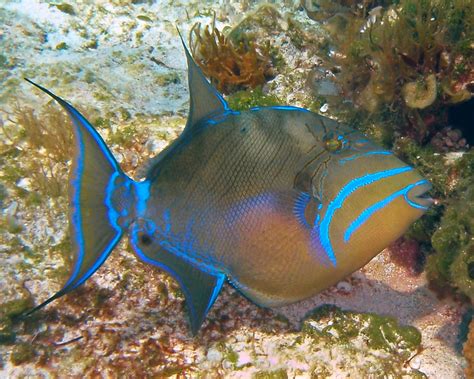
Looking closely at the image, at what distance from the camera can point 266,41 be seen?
15.9 feet

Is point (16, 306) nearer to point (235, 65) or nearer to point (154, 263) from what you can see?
point (154, 263)

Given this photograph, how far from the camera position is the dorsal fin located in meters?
1.85

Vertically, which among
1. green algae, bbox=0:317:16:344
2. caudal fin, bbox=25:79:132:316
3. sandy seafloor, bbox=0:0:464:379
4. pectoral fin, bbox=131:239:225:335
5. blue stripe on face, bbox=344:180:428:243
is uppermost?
blue stripe on face, bbox=344:180:428:243

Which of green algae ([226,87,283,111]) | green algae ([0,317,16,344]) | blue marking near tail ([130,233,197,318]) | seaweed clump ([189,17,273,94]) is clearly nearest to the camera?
→ blue marking near tail ([130,233,197,318])

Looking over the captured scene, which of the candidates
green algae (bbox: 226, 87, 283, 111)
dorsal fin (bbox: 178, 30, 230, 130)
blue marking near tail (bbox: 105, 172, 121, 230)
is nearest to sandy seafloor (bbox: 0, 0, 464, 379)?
green algae (bbox: 226, 87, 283, 111)

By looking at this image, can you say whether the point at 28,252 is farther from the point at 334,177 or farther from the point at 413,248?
the point at 413,248

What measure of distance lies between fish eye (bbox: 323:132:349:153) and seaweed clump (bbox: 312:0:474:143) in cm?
172

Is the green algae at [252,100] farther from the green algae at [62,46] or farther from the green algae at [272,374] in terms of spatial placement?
the green algae at [62,46]

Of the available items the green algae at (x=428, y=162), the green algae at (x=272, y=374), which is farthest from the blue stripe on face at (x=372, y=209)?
the green algae at (x=428, y=162)

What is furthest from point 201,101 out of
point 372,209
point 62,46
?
point 62,46

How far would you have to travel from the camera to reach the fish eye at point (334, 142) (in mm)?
1777

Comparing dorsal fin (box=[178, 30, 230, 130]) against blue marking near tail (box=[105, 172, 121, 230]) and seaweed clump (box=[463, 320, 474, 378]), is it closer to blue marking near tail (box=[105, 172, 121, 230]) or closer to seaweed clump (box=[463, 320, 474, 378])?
blue marking near tail (box=[105, 172, 121, 230])

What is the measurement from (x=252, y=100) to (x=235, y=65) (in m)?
0.73

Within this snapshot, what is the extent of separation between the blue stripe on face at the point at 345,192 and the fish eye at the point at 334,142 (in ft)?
0.54
